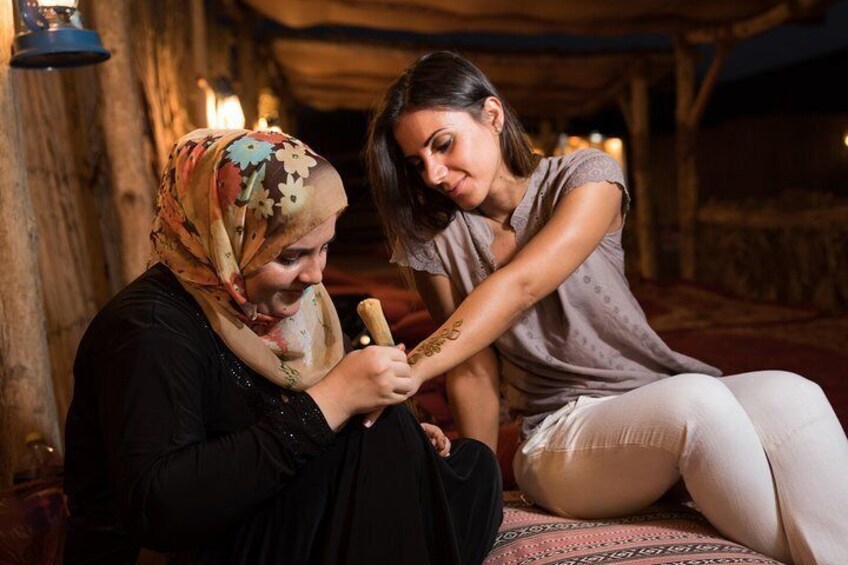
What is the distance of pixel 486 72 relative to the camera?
960cm

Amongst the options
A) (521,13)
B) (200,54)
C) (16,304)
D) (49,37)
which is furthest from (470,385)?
(521,13)

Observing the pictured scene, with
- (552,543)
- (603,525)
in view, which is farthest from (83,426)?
(603,525)

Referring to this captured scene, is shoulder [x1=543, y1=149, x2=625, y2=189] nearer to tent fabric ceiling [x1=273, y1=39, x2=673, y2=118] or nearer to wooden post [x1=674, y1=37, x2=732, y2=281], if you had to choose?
tent fabric ceiling [x1=273, y1=39, x2=673, y2=118]

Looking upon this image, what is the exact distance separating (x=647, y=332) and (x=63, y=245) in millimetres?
2354

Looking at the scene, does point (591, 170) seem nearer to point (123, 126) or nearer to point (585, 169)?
point (585, 169)

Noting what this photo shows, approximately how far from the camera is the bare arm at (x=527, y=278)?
2.12 m

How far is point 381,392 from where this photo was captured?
61.6 inches

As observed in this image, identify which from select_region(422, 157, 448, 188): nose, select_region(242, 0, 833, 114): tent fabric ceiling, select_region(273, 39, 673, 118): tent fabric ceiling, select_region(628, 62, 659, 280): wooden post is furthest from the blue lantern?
select_region(628, 62, 659, 280): wooden post

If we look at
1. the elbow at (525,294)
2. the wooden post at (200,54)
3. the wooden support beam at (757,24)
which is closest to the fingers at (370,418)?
the elbow at (525,294)

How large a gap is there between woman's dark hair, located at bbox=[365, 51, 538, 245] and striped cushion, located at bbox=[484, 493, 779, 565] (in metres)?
0.83

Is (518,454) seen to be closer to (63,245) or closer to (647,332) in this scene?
(647,332)

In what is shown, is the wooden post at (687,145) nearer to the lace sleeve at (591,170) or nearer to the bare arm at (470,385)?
the lace sleeve at (591,170)

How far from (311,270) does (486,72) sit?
8315 mm

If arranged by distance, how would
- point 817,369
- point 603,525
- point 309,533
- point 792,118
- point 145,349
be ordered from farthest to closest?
point 792,118
point 817,369
point 603,525
point 309,533
point 145,349
